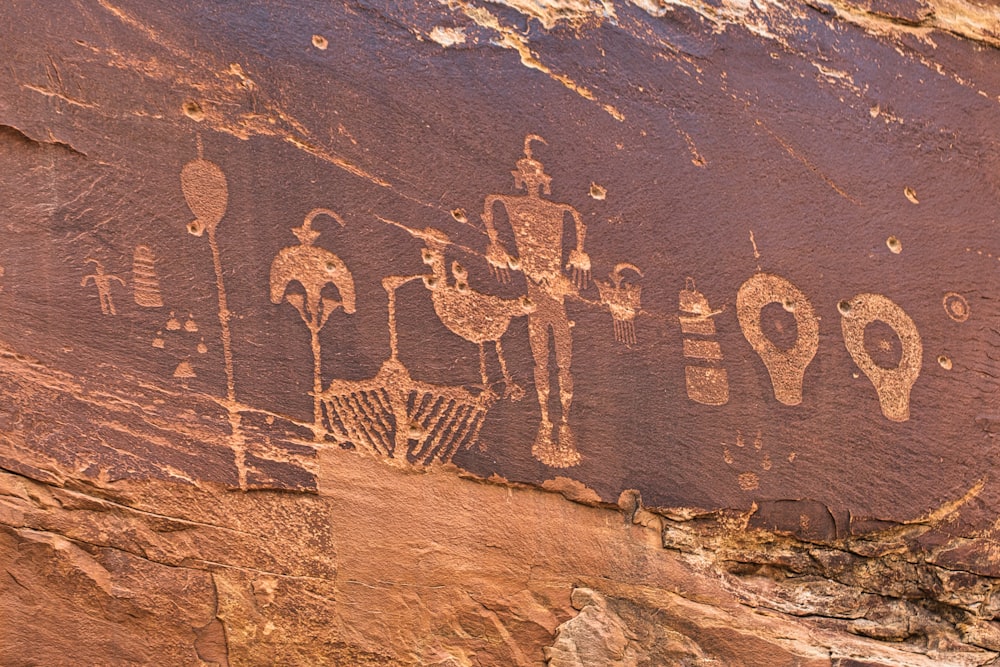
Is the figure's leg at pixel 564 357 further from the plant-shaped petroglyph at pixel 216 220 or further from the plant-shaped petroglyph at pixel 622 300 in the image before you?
the plant-shaped petroglyph at pixel 216 220

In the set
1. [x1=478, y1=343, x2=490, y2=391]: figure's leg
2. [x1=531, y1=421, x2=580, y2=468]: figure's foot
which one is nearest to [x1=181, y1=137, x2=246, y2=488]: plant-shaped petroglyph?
[x1=478, y1=343, x2=490, y2=391]: figure's leg

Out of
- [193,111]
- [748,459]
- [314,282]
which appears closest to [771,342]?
[748,459]

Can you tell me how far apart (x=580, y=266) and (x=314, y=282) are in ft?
2.60

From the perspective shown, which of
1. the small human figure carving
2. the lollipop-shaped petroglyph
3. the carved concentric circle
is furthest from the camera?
the carved concentric circle

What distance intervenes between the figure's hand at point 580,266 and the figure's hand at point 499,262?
7.5 inches

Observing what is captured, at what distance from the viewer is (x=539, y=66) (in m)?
2.82

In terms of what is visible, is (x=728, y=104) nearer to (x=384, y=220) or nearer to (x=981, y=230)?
(x=981, y=230)

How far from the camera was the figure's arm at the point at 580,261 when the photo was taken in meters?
2.71

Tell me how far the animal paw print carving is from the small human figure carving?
1.78m

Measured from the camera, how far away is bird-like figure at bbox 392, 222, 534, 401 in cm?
259

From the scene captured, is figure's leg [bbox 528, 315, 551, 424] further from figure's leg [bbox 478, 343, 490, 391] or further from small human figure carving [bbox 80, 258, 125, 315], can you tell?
Answer: small human figure carving [bbox 80, 258, 125, 315]

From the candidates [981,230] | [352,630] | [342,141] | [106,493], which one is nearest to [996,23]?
[981,230]

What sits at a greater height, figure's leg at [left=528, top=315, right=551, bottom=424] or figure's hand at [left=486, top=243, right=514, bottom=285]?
figure's hand at [left=486, top=243, right=514, bottom=285]

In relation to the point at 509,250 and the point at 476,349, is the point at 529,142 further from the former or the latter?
the point at 476,349
